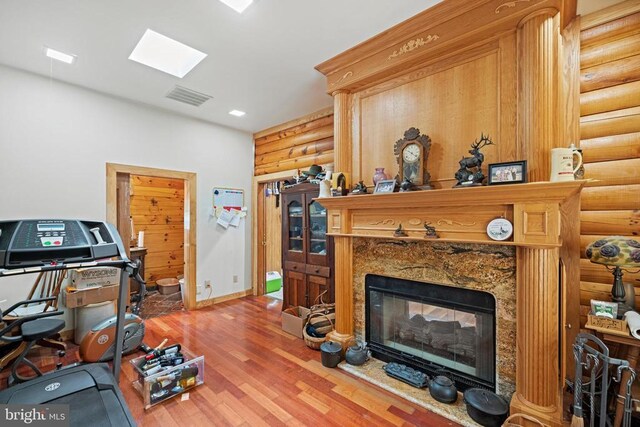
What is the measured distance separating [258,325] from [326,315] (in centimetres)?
104

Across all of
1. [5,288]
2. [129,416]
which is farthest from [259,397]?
[5,288]

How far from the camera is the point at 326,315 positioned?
10.1 ft

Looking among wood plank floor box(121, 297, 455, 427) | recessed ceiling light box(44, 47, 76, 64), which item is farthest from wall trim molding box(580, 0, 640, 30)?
recessed ceiling light box(44, 47, 76, 64)

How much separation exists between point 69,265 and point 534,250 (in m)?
2.86

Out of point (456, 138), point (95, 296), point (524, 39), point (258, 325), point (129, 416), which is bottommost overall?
point (258, 325)

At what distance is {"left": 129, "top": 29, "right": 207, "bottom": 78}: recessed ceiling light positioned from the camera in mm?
2584

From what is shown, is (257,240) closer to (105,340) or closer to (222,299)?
(222,299)

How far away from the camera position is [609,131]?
2.02 m

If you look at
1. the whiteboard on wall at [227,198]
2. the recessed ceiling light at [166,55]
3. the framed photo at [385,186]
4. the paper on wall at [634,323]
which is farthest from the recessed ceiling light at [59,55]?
the paper on wall at [634,323]

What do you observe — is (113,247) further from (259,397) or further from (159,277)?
(159,277)

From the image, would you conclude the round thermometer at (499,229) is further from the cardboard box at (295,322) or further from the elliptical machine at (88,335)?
the elliptical machine at (88,335)

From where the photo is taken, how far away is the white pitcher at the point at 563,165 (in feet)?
5.30

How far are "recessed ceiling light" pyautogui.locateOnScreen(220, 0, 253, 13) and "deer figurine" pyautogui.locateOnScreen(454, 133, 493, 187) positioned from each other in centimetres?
194

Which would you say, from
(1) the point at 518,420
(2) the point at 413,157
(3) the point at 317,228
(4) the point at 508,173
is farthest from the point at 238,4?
(1) the point at 518,420
